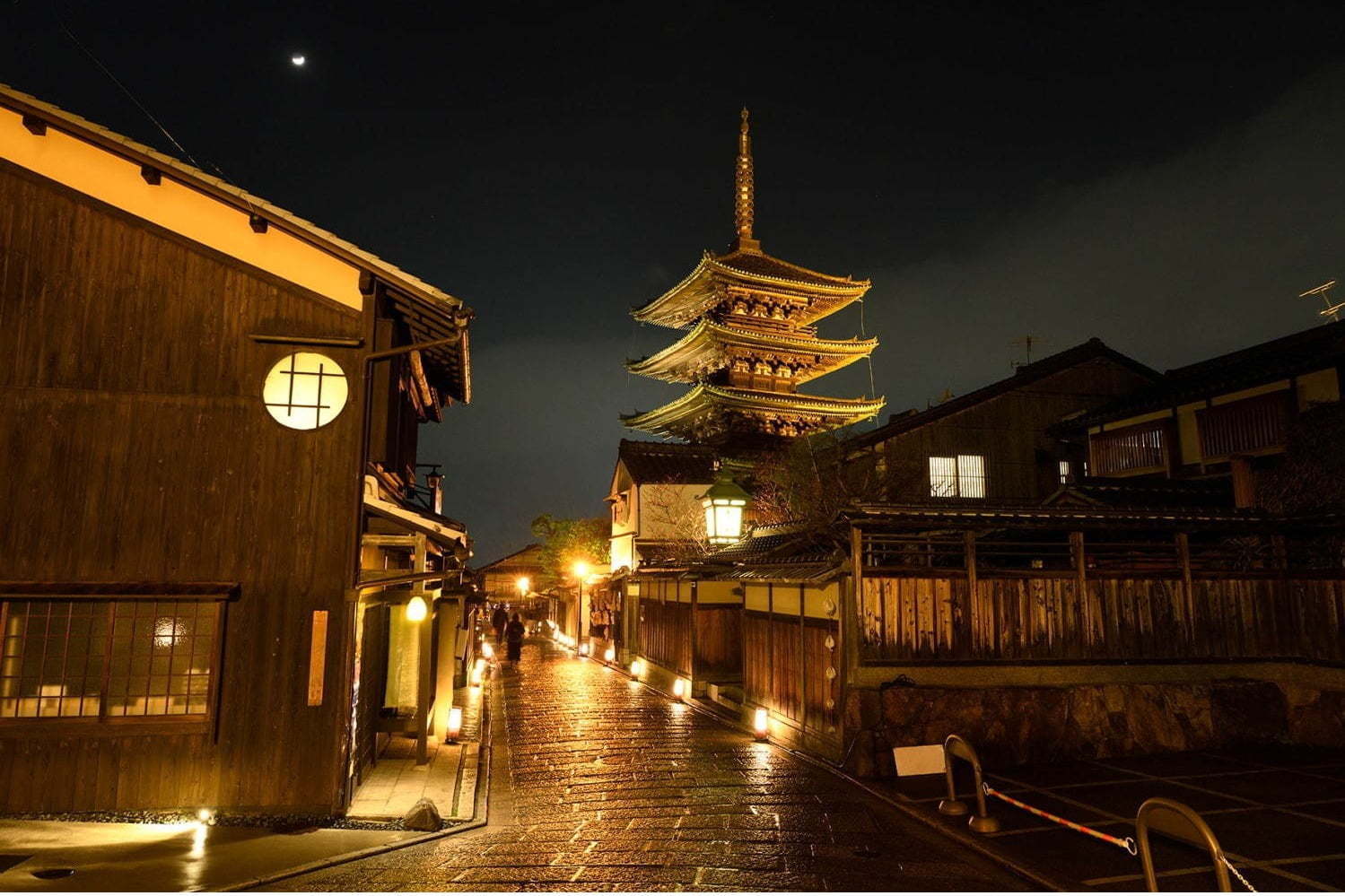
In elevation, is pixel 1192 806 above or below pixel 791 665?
below

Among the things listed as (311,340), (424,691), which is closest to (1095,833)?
(424,691)

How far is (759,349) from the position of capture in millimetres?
39094

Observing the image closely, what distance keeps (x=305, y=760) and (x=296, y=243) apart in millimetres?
7380

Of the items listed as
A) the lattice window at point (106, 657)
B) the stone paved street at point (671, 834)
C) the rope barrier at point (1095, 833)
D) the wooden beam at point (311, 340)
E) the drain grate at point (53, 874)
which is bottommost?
the stone paved street at point (671, 834)

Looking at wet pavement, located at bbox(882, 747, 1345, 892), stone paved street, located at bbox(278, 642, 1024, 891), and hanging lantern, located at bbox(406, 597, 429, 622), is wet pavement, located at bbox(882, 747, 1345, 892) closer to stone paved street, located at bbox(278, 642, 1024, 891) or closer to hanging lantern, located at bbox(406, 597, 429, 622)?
stone paved street, located at bbox(278, 642, 1024, 891)

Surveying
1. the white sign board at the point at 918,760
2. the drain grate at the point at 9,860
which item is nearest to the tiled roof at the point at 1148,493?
the white sign board at the point at 918,760

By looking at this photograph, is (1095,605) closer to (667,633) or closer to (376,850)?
(376,850)

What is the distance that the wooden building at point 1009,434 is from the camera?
1300 inches

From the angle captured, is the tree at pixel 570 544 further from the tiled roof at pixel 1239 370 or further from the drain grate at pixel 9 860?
the drain grate at pixel 9 860

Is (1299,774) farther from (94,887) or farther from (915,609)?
(94,887)

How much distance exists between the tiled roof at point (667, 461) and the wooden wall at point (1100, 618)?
26.3 meters

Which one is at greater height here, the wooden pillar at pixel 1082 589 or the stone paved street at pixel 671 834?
the wooden pillar at pixel 1082 589

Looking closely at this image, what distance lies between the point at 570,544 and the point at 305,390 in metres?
39.8

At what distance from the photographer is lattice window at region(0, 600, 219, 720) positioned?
10.2 m
